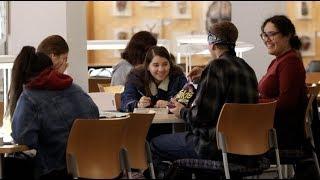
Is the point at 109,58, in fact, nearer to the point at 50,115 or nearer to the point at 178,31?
the point at 178,31

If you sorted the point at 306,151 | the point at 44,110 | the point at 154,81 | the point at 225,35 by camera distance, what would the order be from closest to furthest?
the point at 44,110, the point at 225,35, the point at 306,151, the point at 154,81

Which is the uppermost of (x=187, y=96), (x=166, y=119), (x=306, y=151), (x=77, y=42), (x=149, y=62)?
(x=77, y=42)

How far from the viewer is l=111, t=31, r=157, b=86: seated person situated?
633 centimetres

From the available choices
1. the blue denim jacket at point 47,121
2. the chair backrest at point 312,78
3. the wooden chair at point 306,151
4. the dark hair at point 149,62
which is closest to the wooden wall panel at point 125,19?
the chair backrest at point 312,78

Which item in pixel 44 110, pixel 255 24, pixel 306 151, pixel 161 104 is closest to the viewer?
pixel 44 110

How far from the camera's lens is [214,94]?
13.7 feet

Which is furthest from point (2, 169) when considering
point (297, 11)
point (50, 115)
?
point (297, 11)

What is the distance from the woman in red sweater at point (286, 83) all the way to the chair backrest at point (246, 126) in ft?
1.38

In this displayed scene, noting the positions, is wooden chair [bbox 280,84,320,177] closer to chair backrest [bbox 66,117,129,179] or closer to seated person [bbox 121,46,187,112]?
seated person [bbox 121,46,187,112]

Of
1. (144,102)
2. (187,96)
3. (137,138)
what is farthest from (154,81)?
(137,138)

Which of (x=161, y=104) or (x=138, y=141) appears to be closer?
(x=138, y=141)

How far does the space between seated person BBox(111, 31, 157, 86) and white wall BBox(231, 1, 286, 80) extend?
8.14 ft

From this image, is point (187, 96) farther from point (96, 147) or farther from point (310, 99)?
point (96, 147)

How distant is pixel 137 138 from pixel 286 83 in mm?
1233
